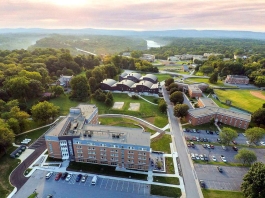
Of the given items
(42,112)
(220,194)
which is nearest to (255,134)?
(220,194)

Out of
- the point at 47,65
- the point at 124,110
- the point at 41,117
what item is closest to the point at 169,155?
the point at 124,110

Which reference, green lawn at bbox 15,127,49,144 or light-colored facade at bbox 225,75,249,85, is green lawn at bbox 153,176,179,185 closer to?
green lawn at bbox 15,127,49,144

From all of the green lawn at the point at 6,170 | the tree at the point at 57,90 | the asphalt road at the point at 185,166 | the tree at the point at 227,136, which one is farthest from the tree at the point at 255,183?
the tree at the point at 57,90

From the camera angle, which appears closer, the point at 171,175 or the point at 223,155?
the point at 171,175

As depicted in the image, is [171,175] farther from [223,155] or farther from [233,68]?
[233,68]

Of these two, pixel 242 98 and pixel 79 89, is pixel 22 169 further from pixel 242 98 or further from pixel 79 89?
pixel 242 98

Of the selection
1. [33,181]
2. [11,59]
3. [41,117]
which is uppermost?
[11,59]

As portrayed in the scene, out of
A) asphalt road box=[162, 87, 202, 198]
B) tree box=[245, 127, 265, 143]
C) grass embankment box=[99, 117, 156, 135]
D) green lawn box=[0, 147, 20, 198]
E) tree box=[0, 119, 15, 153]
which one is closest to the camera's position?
green lawn box=[0, 147, 20, 198]

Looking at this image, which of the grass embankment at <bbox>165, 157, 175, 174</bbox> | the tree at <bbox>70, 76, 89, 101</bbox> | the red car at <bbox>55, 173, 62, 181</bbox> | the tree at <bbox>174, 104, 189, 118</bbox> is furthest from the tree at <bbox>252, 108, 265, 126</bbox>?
the tree at <bbox>70, 76, 89, 101</bbox>
